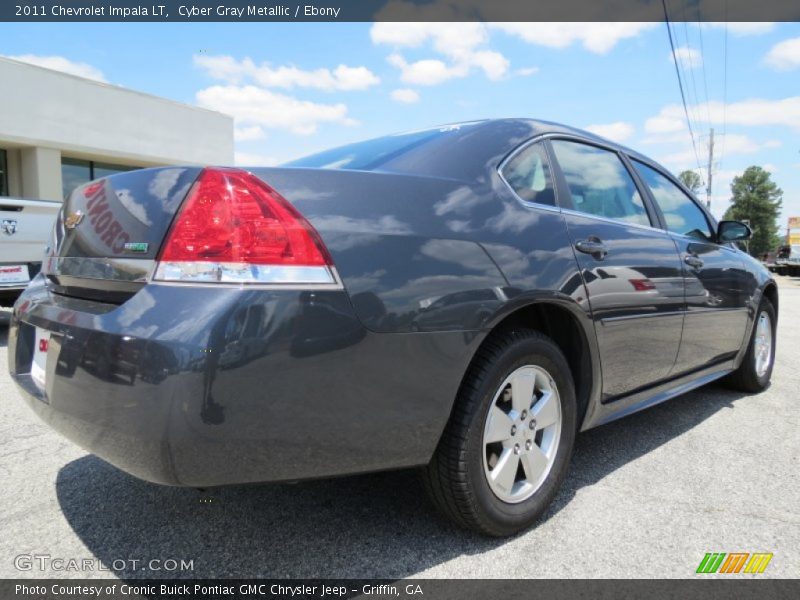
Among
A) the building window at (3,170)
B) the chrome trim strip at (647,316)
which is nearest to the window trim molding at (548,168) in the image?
the chrome trim strip at (647,316)

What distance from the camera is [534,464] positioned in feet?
7.26

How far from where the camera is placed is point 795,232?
102 ft

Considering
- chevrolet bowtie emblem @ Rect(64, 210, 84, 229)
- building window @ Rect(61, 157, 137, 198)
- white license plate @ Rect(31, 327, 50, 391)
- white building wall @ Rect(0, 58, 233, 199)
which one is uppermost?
white building wall @ Rect(0, 58, 233, 199)

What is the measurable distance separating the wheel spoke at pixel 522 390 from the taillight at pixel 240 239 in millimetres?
860

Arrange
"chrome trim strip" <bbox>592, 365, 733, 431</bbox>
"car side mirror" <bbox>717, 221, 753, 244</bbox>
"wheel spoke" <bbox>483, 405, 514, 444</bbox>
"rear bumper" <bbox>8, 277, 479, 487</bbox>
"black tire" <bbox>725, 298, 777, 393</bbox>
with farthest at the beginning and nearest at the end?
"black tire" <bbox>725, 298, 777, 393</bbox>
"car side mirror" <bbox>717, 221, 753, 244</bbox>
"chrome trim strip" <bbox>592, 365, 733, 431</bbox>
"wheel spoke" <bbox>483, 405, 514, 444</bbox>
"rear bumper" <bbox>8, 277, 479, 487</bbox>

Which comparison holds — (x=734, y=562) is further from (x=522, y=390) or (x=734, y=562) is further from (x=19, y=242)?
(x=19, y=242)

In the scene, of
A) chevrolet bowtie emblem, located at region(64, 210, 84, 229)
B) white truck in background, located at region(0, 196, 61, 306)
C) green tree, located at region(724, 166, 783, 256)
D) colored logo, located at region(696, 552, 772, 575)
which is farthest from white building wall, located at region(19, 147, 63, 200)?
green tree, located at region(724, 166, 783, 256)

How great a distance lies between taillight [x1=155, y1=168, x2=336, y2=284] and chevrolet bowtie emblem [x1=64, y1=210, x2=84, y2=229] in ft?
2.03

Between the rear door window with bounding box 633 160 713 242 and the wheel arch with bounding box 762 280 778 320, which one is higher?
the rear door window with bounding box 633 160 713 242

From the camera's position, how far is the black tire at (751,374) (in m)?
4.16

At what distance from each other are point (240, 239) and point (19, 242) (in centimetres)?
634

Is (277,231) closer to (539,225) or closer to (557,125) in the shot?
(539,225)

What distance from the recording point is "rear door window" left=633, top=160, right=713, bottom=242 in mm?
3338
